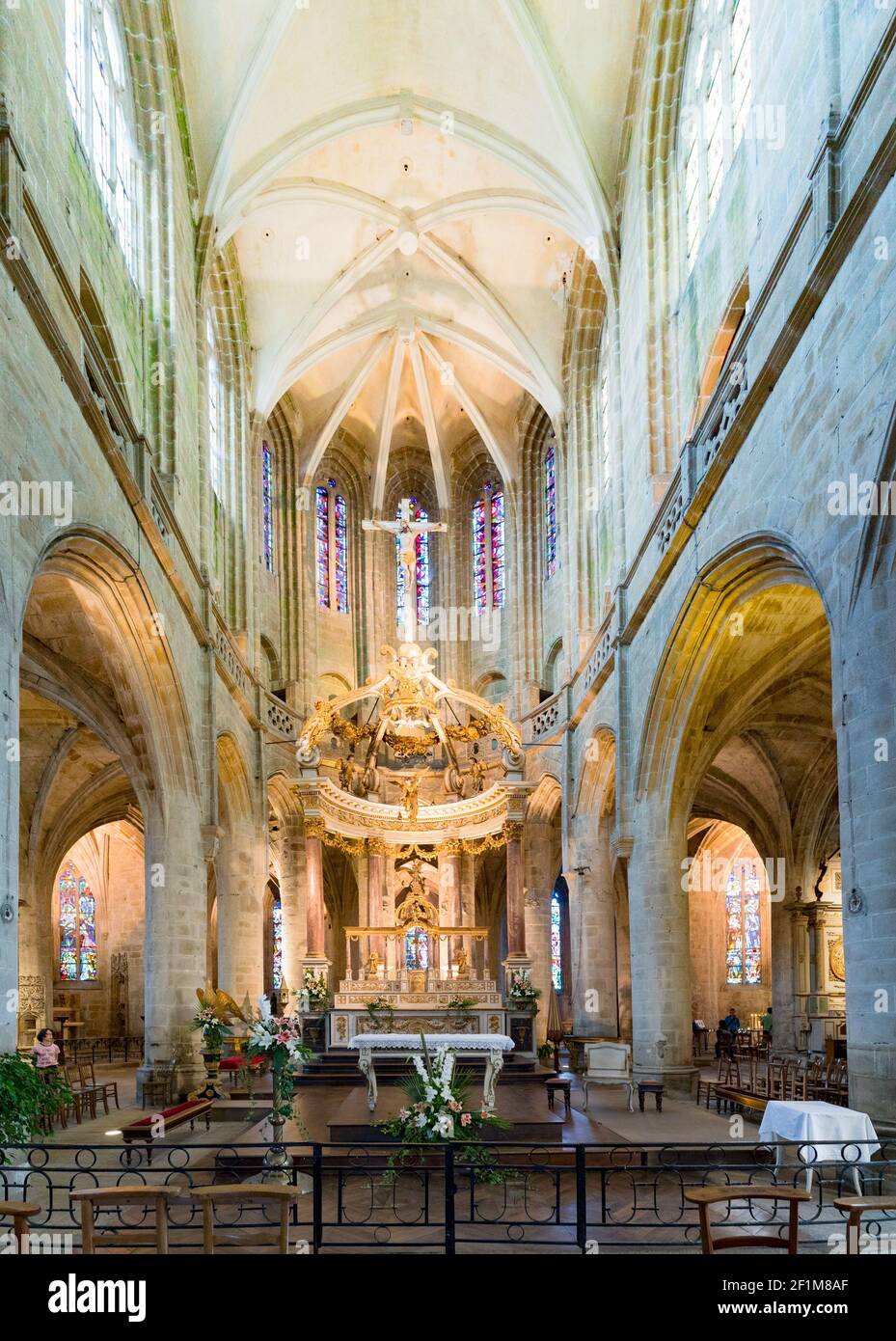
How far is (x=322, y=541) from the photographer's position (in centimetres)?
3156

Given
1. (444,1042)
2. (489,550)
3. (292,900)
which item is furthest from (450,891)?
(444,1042)

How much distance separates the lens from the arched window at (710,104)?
576 inches

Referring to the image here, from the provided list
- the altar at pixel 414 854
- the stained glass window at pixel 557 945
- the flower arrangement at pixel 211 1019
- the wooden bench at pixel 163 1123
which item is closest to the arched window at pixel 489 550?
the altar at pixel 414 854

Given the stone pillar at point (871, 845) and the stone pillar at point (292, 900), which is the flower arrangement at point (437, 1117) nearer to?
the stone pillar at point (871, 845)

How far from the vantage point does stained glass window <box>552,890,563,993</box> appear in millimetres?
32688

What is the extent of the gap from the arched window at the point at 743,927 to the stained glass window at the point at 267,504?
14.7 metres

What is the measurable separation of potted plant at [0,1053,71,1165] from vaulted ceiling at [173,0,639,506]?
1628cm

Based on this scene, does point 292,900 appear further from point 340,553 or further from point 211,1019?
point 211,1019

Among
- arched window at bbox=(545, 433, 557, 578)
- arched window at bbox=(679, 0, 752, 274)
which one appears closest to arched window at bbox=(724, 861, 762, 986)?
arched window at bbox=(545, 433, 557, 578)

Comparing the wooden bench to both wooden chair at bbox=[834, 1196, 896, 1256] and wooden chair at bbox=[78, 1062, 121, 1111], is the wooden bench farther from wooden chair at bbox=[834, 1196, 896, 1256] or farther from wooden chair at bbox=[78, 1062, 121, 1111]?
wooden chair at bbox=[834, 1196, 896, 1256]

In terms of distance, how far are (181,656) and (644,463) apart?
7411mm

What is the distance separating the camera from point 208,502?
2012cm
